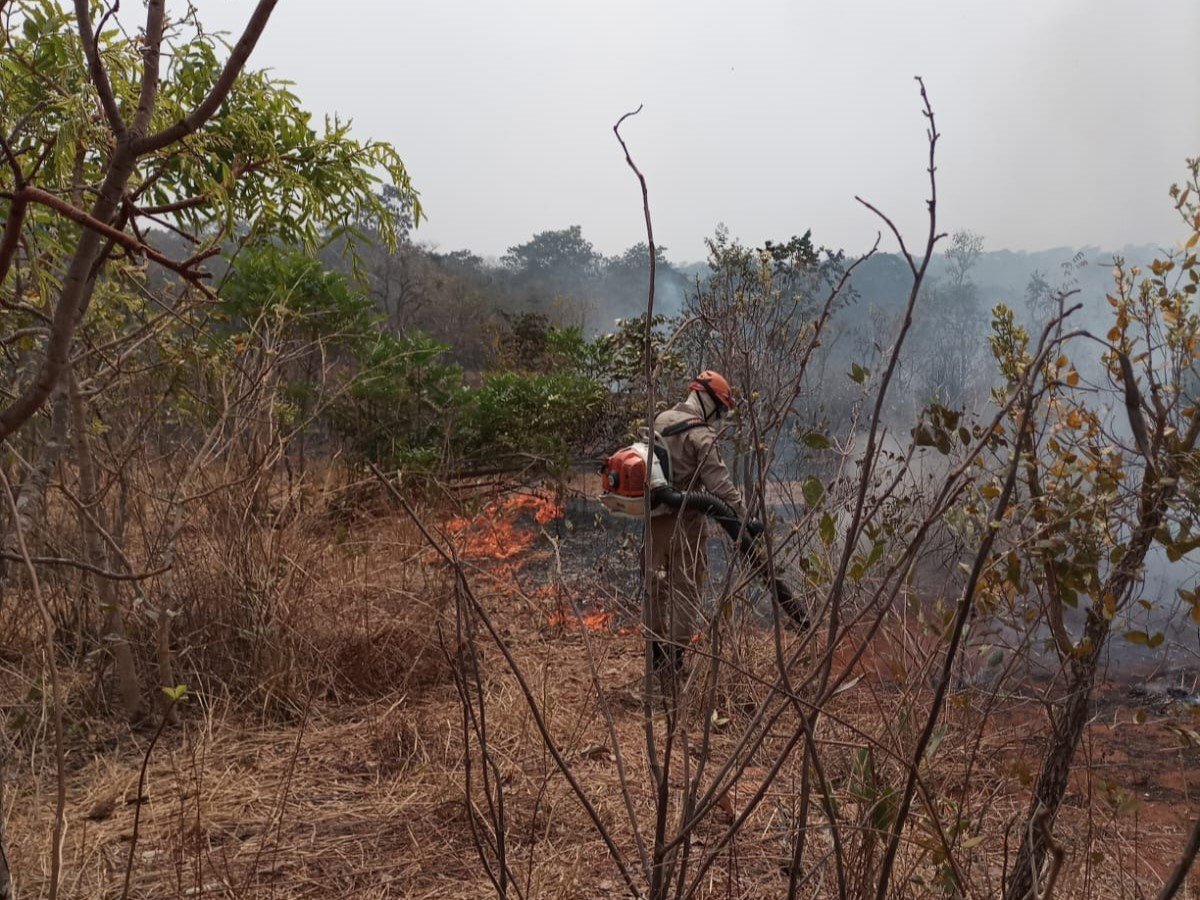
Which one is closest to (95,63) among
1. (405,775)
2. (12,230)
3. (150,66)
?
(150,66)

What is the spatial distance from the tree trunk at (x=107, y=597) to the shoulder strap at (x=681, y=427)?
2.48m

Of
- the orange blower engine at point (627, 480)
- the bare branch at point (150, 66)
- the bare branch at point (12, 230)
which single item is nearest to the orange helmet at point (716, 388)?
the orange blower engine at point (627, 480)

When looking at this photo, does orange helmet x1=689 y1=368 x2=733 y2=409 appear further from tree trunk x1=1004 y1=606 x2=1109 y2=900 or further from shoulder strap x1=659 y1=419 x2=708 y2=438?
tree trunk x1=1004 y1=606 x2=1109 y2=900

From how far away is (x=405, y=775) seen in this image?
10.0 ft

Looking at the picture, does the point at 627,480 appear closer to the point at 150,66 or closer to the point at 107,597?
the point at 107,597

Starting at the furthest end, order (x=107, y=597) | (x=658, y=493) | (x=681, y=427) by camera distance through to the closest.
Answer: (x=681, y=427), (x=658, y=493), (x=107, y=597)

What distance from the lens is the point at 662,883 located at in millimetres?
1114

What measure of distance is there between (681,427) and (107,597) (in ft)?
8.52

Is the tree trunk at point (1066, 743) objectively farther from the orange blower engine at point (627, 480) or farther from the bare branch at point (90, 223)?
the orange blower engine at point (627, 480)

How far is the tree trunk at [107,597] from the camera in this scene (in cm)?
298

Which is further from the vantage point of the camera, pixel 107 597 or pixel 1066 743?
pixel 107 597

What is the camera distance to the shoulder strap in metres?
4.22

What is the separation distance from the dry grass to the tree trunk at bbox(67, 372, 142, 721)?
0.15m

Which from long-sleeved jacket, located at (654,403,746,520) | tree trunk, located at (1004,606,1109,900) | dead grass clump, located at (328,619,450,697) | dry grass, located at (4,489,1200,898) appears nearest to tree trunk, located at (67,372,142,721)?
dry grass, located at (4,489,1200,898)
